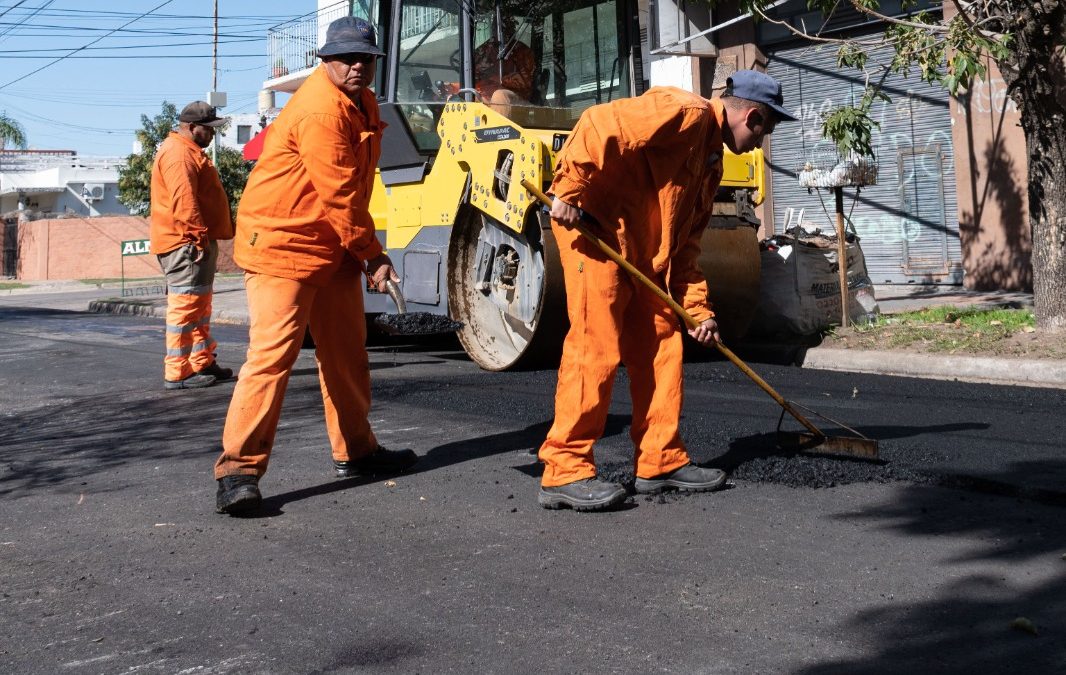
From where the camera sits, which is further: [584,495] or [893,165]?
[893,165]

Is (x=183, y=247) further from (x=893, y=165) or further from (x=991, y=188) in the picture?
(x=893, y=165)

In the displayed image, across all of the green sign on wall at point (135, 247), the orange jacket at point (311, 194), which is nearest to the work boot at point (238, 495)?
the orange jacket at point (311, 194)

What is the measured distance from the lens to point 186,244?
8.17 metres

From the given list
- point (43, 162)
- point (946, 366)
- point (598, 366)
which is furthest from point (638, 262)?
point (43, 162)

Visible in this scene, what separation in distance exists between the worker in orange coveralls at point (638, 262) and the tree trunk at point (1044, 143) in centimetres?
452

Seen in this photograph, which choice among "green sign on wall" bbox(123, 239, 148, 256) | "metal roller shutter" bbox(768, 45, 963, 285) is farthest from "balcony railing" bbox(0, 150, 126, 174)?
"metal roller shutter" bbox(768, 45, 963, 285)

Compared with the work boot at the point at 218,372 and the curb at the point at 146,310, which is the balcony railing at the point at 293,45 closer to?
the curb at the point at 146,310

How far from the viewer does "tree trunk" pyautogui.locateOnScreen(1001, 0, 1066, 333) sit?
804cm

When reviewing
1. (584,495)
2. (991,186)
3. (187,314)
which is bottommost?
(584,495)

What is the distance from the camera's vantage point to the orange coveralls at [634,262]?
418 centimetres

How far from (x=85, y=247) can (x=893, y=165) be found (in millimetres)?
29974

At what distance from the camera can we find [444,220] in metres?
8.20

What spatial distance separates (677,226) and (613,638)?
1922 millimetres

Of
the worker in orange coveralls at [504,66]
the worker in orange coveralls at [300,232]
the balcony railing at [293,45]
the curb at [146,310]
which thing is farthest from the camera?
the balcony railing at [293,45]
